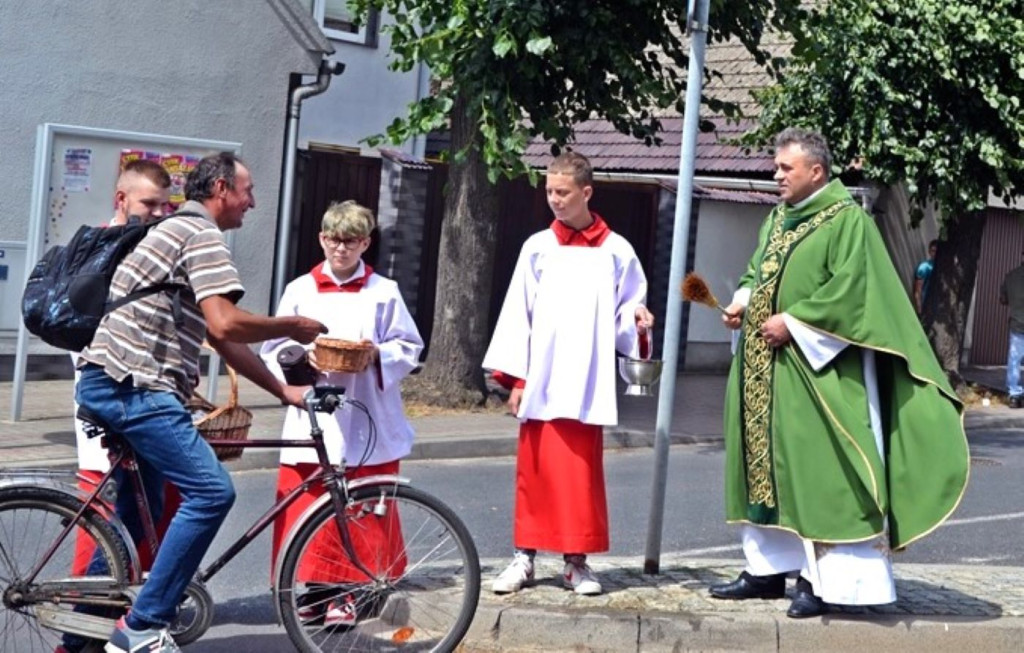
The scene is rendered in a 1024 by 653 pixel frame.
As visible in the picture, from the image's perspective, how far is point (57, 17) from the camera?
1446cm

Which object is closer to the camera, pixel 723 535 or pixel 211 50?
pixel 723 535

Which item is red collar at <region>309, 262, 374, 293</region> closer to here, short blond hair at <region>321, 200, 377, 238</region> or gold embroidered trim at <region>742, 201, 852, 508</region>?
short blond hair at <region>321, 200, 377, 238</region>

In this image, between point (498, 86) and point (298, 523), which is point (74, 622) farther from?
point (498, 86)

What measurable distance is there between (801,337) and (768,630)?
1.14m

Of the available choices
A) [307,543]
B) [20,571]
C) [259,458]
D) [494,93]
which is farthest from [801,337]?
[494,93]

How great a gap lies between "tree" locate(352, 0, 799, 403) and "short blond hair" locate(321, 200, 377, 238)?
250 inches

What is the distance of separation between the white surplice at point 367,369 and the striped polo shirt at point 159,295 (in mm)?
1085

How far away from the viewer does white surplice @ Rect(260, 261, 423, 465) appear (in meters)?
6.54

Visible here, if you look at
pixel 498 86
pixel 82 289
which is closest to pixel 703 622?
pixel 82 289

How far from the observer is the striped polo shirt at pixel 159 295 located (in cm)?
534

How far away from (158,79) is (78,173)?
2907mm

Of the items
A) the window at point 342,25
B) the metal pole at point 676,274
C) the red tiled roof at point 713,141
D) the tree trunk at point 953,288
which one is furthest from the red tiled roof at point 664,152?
the metal pole at point 676,274

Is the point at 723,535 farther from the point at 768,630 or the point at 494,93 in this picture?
the point at 494,93

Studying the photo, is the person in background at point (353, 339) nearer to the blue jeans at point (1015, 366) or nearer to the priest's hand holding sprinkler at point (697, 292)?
the priest's hand holding sprinkler at point (697, 292)
